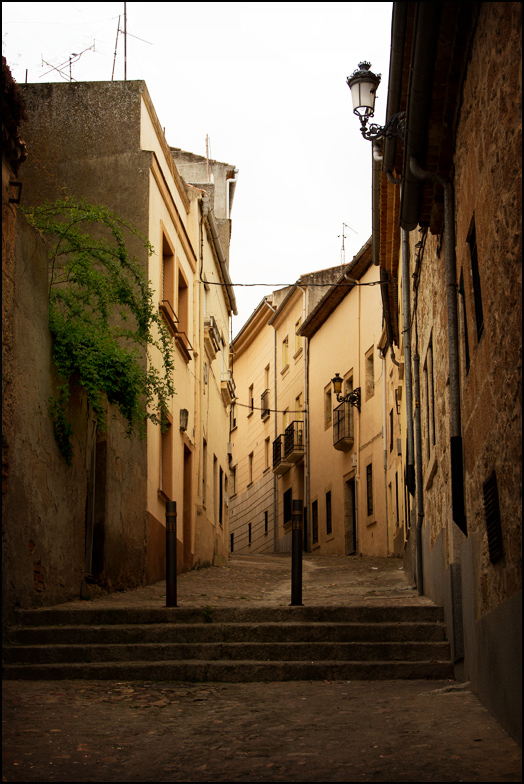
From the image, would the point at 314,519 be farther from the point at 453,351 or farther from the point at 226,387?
the point at 453,351

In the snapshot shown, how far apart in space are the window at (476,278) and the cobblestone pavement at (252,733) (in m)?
2.32

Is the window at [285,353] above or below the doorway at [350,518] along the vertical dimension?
above

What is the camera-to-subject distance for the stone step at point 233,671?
22.4 ft

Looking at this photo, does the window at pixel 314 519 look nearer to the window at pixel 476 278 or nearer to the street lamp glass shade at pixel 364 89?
the street lamp glass shade at pixel 364 89

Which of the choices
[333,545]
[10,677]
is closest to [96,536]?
[10,677]

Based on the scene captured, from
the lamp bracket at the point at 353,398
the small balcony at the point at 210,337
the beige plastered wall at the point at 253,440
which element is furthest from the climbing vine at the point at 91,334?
the beige plastered wall at the point at 253,440

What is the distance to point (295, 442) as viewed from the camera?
32750mm

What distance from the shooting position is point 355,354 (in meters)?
27.0

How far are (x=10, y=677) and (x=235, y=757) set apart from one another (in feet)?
9.15

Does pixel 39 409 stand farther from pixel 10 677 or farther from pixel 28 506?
pixel 10 677

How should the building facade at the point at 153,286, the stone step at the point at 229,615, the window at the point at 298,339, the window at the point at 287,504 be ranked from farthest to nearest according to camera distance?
the window at the point at 287,504 < the window at the point at 298,339 < the building facade at the point at 153,286 < the stone step at the point at 229,615

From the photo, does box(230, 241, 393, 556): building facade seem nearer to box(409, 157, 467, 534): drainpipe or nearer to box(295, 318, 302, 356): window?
box(295, 318, 302, 356): window

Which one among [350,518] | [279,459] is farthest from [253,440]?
[350,518]


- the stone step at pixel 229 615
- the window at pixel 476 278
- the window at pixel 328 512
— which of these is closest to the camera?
the window at pixel 476 278
